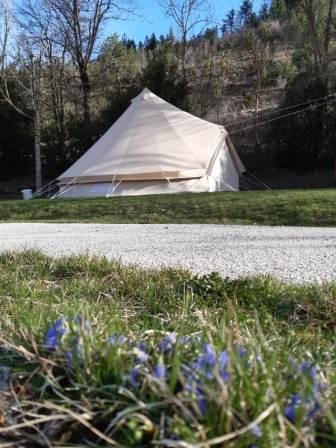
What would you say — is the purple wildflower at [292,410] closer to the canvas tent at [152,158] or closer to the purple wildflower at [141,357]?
the purple wildflower at [141,357]

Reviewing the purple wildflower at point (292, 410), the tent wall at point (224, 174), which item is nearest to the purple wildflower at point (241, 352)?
the purple wildflower at point (292, 410)

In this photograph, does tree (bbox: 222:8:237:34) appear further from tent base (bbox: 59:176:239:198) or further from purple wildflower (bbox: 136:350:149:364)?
purple wildflower (bbox: 136:350:149:364)

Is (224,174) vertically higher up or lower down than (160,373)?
lower down

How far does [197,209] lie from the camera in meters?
9.46

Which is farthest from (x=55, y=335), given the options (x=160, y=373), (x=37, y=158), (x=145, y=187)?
(x=37, y=158)

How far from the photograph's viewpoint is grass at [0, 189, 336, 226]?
27.2 feet

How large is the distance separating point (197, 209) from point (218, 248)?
15.4 ft

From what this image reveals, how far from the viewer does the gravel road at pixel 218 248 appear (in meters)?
3.66

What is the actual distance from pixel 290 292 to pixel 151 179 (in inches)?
471

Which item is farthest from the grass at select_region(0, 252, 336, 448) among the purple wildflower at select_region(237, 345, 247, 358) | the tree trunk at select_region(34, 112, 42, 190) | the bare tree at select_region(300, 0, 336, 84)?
the bare tree at select_region(300, 0, 336, 84)

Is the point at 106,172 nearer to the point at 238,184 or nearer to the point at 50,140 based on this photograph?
the point at 238,184

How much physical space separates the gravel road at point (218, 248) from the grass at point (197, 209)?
1.79 metres

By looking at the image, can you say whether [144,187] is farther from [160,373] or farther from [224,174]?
[160,373]

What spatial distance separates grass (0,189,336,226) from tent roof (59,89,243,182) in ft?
9.26
